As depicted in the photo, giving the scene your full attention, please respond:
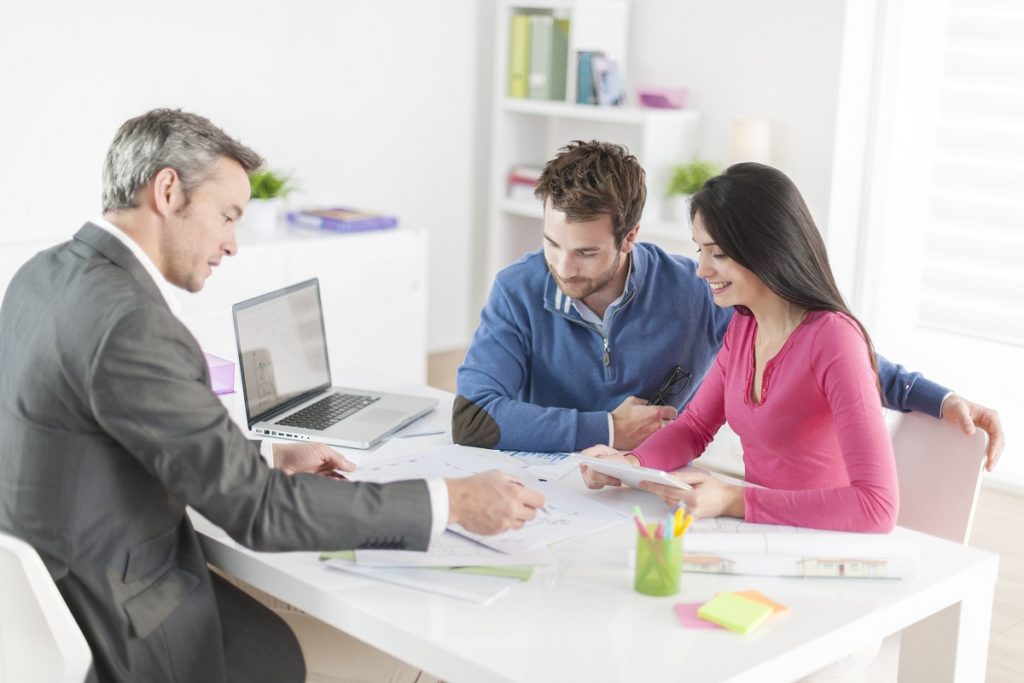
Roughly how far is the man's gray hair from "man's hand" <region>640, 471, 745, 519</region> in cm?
88

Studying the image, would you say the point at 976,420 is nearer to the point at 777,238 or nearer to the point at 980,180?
the point at 777,238

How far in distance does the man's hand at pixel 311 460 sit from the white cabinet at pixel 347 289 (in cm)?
199

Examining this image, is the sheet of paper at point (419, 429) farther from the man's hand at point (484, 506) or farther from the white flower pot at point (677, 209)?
the white flower pot at point (677, 209)

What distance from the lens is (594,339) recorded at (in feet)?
8.32

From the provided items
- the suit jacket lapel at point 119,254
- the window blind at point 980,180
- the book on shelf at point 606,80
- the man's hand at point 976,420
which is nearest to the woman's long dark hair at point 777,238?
the man's hand at point 976,420

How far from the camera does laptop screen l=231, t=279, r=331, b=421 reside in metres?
2.40

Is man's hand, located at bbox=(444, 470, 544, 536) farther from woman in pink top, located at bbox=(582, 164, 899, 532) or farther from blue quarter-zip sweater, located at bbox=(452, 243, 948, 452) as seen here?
blue quarter-zip sweater, located at bbox=(452, 243, 948, 452)

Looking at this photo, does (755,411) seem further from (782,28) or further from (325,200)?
(325,200)

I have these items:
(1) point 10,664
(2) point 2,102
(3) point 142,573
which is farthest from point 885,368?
(2) point 2,102

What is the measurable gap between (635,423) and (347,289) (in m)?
2.43

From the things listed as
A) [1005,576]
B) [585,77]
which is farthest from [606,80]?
[1005,576]

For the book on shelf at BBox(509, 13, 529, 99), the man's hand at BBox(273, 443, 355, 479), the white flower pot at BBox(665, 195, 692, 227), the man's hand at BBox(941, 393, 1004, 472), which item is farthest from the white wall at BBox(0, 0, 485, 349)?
the man's hand at BBox(941, 393, 1004, 472)

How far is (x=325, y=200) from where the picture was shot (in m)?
5.09

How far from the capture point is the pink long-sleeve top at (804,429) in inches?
73.0
